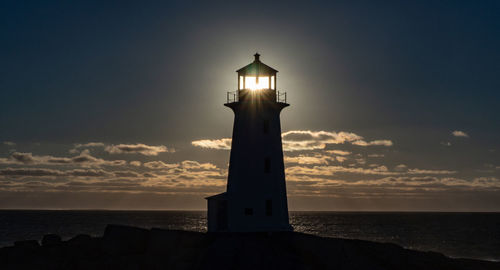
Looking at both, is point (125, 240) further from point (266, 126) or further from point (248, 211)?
point (266, 126)

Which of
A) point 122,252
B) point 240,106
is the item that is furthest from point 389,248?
point 122,252

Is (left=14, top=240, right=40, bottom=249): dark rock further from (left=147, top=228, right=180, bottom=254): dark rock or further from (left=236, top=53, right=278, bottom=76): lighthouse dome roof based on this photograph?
(left=236, top=53, right=278, bottom=76): lighthouse dome roof

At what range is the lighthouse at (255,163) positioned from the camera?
28.9 meters

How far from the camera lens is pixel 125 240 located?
89.0 feet

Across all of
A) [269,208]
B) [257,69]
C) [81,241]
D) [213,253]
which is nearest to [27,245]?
[81,241]

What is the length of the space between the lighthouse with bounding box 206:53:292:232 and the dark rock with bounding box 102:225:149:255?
4.66 meters

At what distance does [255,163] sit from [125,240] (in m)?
7.88

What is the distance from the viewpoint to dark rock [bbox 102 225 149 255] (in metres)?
26.8

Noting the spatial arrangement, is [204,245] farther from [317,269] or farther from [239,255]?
[317,269]

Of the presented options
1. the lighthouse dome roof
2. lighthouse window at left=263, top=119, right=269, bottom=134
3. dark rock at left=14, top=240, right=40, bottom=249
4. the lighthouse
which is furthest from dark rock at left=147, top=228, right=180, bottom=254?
the lighthouse dome roof

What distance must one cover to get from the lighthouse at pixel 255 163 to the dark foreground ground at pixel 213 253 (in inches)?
57.2

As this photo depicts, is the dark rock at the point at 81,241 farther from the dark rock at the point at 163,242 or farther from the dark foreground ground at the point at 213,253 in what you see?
the dark rock at the point at 163,242

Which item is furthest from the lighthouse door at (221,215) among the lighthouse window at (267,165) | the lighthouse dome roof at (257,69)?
the lighthouse dome roof at (257,69)

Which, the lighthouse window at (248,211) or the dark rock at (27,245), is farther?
the dark rock at (27,245)
